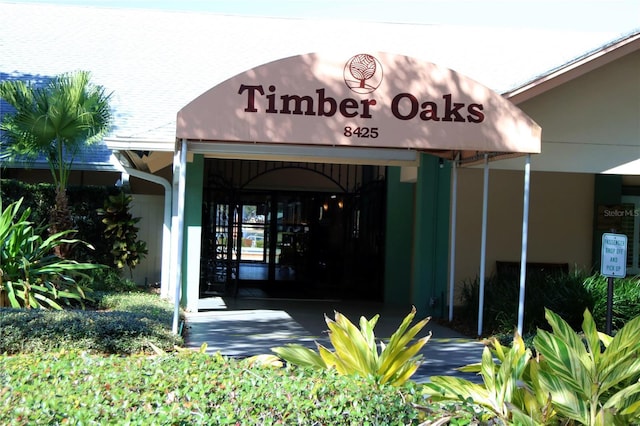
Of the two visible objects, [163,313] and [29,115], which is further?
[29,115]

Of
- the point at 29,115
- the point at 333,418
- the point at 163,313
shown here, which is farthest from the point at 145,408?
the point at 29,115

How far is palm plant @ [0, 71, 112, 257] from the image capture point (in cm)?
1162

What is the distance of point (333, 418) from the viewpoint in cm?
363

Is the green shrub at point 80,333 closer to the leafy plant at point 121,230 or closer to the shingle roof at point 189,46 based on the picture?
the leafy plant at point 121,230

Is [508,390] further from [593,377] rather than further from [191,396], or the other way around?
[191,396]

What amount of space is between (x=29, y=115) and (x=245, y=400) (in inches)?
370

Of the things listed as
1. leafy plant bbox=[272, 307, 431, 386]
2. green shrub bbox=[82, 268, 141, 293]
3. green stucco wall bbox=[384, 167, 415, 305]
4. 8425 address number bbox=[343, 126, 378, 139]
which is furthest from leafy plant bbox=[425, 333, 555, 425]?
green stucco wall bbox=[384, 167, 415, 305]

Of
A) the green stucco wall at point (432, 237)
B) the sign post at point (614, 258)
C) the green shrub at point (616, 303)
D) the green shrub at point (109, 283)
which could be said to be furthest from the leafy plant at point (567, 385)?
the green shrub at point (109, 283)

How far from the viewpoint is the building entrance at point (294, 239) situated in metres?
15.6

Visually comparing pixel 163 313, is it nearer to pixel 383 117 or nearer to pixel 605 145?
pixel 383 117

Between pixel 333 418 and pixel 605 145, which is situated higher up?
pixel 605 145

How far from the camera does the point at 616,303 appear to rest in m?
10.1

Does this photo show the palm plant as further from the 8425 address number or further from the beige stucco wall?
the beige stucco wall

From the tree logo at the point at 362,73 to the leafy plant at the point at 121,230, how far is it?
6.64 metres
